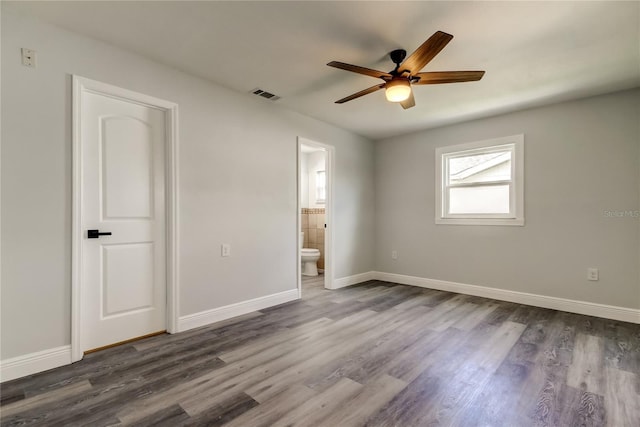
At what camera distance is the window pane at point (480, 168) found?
3.94m

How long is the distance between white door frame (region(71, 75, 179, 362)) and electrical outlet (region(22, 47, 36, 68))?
221mm

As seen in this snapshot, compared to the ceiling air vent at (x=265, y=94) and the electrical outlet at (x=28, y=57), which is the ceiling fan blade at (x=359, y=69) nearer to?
the ceiling air vent at (x=265, y=94)

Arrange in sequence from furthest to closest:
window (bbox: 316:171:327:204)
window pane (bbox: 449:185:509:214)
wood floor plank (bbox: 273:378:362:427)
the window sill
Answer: window (bbox: 316:171:327:204) < window pane (bbox: 449:185:509:214) < the window sill < wood floor plank (bbox: 273:378:362:427)

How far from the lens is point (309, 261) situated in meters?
5.43

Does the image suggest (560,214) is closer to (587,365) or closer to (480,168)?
(480,168)

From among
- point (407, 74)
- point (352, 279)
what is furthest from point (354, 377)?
point (352, 279)

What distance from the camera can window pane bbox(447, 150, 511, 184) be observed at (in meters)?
3.94

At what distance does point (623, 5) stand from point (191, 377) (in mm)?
3650

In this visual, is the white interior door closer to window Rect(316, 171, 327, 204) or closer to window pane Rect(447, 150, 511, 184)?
window Rect(316, 171, 327, 204)

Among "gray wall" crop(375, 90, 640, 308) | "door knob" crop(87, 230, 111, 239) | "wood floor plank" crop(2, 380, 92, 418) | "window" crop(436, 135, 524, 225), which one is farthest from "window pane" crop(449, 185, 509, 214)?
"wood floor plank" crop(2, 380, 92, 418)

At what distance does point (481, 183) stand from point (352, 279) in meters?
2.33

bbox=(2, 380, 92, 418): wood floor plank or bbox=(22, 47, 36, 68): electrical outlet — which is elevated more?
bbox=(22, 47, 36, 68): electrical outlet

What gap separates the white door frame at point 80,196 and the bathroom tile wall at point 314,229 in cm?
347

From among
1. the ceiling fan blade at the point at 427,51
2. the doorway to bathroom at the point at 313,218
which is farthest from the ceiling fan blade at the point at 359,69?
the doorway to bathroom at the point at 313,218
